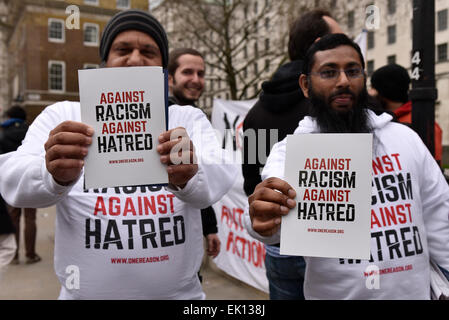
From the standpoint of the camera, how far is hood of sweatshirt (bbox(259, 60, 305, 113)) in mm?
1646

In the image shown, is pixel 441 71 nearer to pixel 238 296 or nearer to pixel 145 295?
pixel 145 295

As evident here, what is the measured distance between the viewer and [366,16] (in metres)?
1.35

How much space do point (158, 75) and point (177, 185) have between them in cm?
34

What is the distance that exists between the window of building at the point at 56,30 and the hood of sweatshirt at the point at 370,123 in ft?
2.61

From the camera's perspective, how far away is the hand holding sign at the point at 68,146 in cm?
103

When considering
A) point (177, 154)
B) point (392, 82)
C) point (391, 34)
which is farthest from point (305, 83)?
point (392, 82)

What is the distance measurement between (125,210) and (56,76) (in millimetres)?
465

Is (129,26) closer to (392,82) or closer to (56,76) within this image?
(56,76)

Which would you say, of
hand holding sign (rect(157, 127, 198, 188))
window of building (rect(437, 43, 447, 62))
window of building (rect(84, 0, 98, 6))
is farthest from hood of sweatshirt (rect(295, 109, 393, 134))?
window of building (rect(84, 0, 98, 6))

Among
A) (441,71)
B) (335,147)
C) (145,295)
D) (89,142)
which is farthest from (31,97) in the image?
(441,71)

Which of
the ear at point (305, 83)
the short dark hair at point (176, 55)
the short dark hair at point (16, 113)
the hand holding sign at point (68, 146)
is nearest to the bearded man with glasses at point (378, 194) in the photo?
the ear at point (305, 83)

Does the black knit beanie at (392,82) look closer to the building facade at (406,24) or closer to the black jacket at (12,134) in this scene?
the building facade at (406,24)

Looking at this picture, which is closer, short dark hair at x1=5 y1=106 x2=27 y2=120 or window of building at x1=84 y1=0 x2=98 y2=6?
window of building at x1=84 y1=0 x2=98 y2=6

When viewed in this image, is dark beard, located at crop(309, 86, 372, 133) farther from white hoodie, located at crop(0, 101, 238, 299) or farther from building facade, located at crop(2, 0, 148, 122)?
building facade, located at crop(2, 0, 148, 122)
